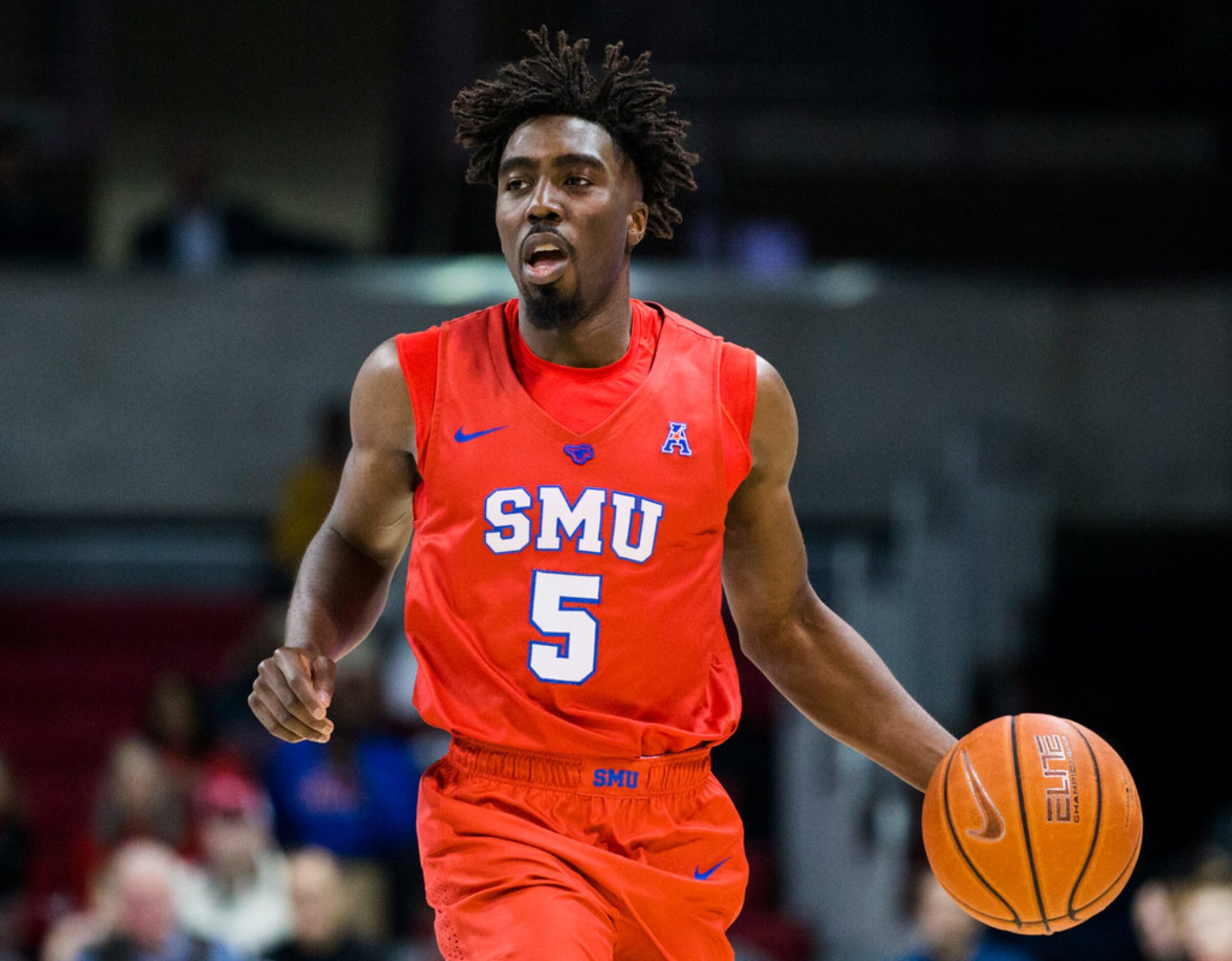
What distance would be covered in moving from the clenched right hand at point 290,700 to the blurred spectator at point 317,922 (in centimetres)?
454

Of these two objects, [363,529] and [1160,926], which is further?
[1160,926]

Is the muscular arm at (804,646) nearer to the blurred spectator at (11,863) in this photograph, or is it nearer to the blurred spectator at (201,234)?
the blurred spectator at (11,863)

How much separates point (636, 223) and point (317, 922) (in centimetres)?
479

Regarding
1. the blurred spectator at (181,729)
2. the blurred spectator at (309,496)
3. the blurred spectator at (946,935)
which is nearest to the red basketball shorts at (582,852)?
the blurred spectator at (946,935)

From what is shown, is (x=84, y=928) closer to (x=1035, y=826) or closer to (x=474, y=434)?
(x=474, y=434)

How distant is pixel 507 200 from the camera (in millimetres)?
3836

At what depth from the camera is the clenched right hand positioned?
348 cm

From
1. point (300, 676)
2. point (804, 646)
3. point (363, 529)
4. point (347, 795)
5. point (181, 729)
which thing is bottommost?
point (347, 795)

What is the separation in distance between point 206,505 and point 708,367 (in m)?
9.20

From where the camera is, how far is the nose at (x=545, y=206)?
3.74 m

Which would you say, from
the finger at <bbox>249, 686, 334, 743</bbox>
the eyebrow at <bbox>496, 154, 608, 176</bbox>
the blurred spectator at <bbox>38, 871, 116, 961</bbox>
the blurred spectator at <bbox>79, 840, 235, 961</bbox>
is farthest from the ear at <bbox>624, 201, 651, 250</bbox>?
the blurred spectator at <bbox>38, 871, 116, 961</bbox>

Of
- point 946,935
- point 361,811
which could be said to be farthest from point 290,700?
point 361,811

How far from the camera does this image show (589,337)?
3926 millimetres

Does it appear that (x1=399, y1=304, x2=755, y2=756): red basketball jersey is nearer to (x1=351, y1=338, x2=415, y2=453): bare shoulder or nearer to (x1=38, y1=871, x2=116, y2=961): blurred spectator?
(x1=351, y1=338, x2=415, y2=453): bare shoulder
